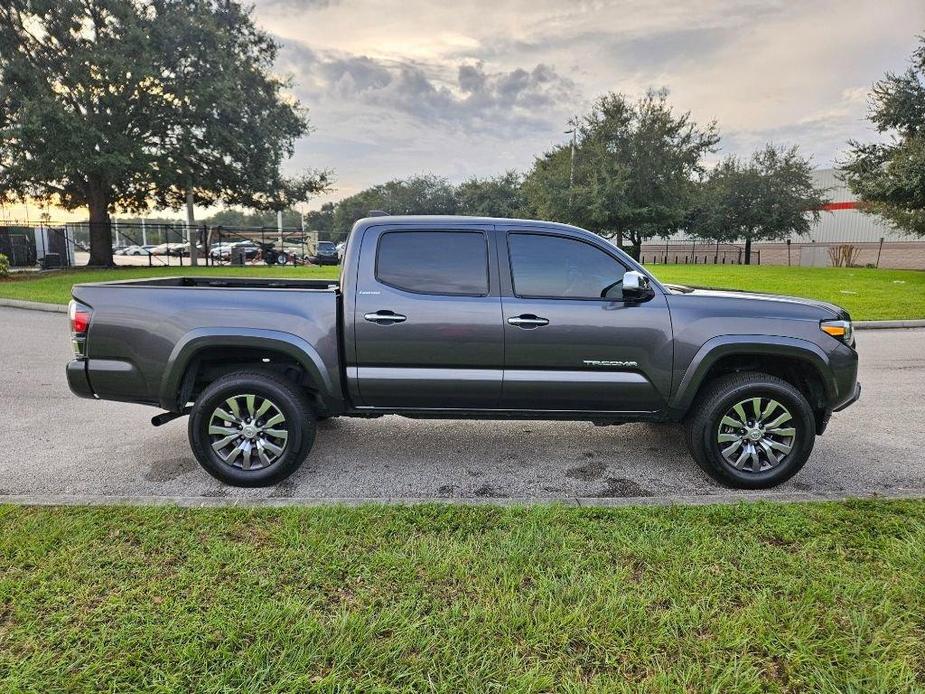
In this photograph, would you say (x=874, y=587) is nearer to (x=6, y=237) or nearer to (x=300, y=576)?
(x=300, y=576)

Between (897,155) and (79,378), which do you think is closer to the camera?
(79,378)

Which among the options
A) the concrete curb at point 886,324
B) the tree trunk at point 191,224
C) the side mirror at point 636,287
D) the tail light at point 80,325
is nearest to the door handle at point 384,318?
the side mirror at point 636,287

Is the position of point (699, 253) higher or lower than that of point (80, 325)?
higher

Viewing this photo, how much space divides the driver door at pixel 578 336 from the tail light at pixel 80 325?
2963mm

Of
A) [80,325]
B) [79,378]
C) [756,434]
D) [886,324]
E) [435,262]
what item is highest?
[435,262]

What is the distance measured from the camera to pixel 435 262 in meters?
4.11

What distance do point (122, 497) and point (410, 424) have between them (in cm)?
256

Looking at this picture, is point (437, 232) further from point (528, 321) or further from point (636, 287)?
point (636, 287)

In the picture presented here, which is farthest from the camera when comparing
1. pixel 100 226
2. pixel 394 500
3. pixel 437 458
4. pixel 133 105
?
pixel 100 226

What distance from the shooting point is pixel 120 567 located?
9.36 ft

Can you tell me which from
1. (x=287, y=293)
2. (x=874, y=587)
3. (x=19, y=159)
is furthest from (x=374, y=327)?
(x=19, y=159)

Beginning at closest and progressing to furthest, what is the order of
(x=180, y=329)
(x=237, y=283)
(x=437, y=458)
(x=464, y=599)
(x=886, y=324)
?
(x=464, y=599)
(x=180, y=329)
(x=437, y=458)
(x=237, y=283)
(x=886, y=324)

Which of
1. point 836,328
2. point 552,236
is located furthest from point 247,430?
point 836,328

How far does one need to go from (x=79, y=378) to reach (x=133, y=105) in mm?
22123
